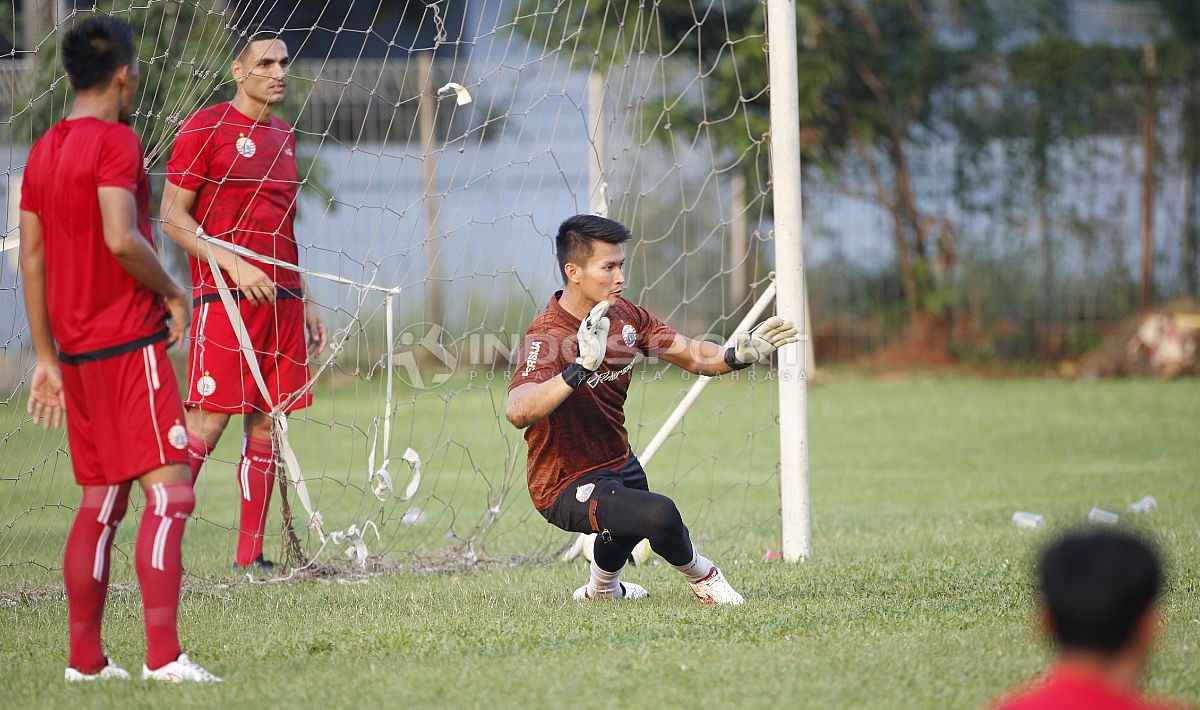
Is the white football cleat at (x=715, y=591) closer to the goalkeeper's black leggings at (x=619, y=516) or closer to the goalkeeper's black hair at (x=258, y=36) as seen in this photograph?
the goalkeeper's black leggings at (x=619, y=516)

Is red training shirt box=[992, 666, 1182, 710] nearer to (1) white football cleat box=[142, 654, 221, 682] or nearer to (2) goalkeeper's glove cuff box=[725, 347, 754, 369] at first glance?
(1) white football cleat box=[142, 654, 221, 682]

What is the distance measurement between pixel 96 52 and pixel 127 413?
101 cm

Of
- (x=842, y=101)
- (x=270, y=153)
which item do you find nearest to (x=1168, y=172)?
(x=842, y=101)

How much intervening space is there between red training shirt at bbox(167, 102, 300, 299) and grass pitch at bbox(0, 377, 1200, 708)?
126cm

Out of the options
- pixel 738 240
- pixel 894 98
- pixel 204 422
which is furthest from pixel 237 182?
pixel 894 98

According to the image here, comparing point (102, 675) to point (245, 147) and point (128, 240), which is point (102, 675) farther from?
point (245, 147)

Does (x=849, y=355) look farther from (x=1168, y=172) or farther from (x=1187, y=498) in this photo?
(x=1187, y=498)

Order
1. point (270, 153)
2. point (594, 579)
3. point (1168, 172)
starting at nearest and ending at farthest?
point (594, 579) < point (270, 153) < point (1168, 172)

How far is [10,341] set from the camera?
5.94 meters

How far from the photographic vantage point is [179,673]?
3639 mm

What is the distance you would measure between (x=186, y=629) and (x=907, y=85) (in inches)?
543

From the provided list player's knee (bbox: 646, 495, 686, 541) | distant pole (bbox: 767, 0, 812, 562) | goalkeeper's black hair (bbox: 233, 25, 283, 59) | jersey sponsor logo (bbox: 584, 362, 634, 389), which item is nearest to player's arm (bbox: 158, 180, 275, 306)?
goalkeeper's black hair (bbox: 233, 25, 283, 59)

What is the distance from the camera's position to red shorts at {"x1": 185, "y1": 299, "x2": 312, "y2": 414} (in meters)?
5.59

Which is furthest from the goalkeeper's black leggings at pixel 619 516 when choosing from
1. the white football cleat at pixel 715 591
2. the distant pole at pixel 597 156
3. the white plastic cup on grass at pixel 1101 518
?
the white plastic cup on grass at pixel 1101 518
